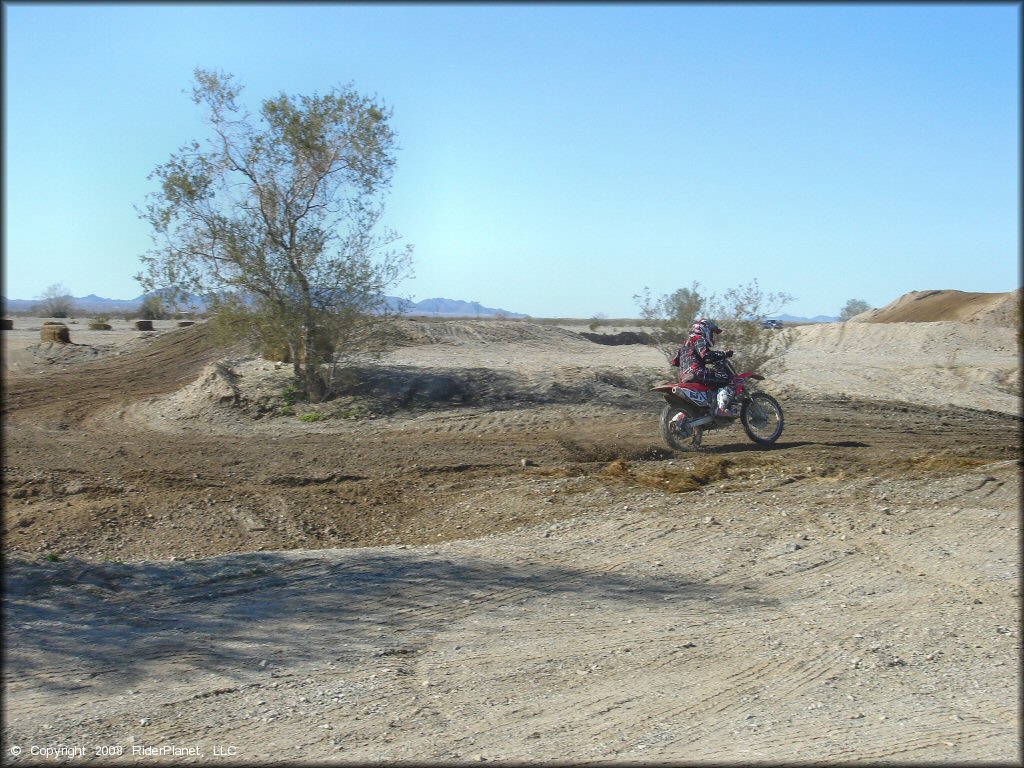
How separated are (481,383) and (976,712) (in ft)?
44.6

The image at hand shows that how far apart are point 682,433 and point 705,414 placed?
1.44 feet

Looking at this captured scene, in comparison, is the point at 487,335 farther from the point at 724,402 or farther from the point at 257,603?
the point at 257,603

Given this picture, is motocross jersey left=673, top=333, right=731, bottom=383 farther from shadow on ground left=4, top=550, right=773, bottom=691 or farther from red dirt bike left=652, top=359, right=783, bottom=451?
shadow on ground left=4, top=550, right=773, bottom=691

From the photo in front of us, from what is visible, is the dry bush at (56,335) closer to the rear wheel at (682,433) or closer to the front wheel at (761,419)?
the rear wheel at (682,433)

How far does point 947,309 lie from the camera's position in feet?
135

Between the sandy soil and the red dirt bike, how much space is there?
377 mm

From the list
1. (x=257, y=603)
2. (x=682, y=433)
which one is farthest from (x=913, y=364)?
(x=257, y=603)

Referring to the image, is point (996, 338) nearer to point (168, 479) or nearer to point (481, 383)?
point (481, 383)

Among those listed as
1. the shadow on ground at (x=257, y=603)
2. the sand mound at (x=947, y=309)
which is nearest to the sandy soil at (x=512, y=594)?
the shadow on ground at (x=257, y=603)

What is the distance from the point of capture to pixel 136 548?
8.95 m

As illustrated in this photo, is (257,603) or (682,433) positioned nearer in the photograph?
(257,603)

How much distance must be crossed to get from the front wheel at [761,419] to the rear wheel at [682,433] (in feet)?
2.42

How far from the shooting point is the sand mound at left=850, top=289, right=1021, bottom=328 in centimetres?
3516

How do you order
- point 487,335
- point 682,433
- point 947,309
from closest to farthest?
1. point 682,433
2. point 487,335
3. point 947,309
